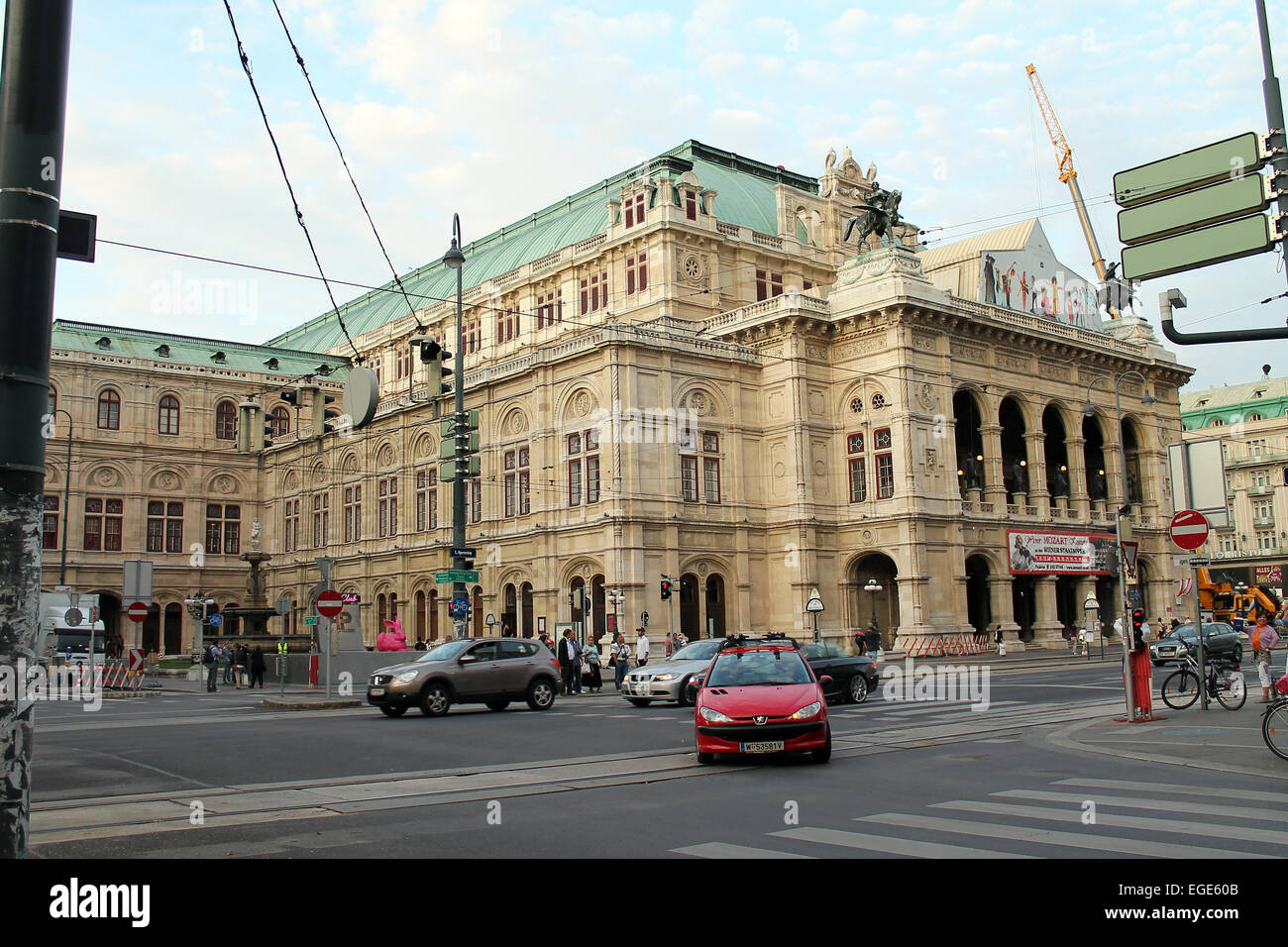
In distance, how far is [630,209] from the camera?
5669 centimetres

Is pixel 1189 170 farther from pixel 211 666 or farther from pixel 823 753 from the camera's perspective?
pixel 211 666

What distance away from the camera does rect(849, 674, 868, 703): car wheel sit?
83.1 ft

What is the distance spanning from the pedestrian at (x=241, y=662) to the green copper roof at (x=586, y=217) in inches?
744

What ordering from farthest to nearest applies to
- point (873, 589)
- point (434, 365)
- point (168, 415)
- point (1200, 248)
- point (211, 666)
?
point (168, 415) < point (873, 589) < point (211, 666) < point (434, 365) < point (1200, 248)

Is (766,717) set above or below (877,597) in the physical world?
below

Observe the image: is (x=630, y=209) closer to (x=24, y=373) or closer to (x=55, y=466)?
(x=55, y=466)

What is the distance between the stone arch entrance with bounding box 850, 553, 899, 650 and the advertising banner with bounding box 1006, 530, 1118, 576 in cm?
571

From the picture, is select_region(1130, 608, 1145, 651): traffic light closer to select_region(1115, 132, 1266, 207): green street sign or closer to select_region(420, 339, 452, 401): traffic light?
select_region(1115, 132, 1266, 207): green street sign

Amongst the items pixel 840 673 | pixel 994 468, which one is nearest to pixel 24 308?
pixel 840 673

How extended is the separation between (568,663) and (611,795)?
21016mm

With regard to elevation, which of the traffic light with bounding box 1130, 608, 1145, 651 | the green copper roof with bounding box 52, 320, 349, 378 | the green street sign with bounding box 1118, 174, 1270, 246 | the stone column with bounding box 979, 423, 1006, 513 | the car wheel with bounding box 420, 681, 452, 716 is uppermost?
the green copper roof with bounding box 52, 320, 349, 378

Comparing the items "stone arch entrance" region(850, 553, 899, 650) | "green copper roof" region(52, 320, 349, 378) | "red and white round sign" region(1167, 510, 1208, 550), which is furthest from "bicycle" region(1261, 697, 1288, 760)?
"green copper roof" region(52, 320, 349, 378)

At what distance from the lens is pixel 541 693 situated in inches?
970
